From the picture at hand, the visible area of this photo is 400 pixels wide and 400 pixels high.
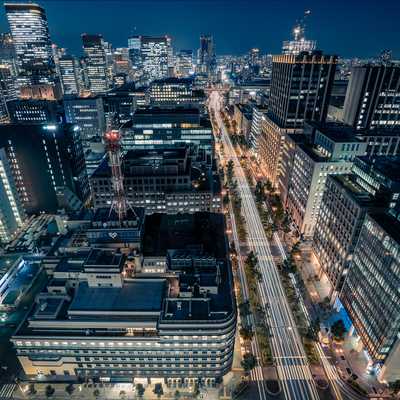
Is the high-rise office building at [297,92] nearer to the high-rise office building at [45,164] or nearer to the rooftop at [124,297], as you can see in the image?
the high-rise office building at [45,164]

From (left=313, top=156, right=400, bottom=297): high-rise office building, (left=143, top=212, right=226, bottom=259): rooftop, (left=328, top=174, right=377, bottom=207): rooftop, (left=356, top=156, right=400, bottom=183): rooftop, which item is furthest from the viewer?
(left=143, top=212, right=226, bottom=259): rooftop

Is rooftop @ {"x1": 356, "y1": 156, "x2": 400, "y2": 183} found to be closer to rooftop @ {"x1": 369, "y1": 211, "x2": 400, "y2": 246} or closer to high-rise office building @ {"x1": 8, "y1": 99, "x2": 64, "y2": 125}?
rooftop @ {"x1": 369, "y1": 211, "x2": 400, "y2": 246}

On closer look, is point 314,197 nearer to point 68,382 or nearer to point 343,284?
point 343,284

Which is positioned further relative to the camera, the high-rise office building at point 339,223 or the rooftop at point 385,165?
the high-rise office building at point 339,223

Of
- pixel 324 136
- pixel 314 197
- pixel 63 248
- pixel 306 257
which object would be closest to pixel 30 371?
pixel 63 248

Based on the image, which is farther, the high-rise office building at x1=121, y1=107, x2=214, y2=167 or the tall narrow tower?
the high-rise office building at x1=121, y1=107, x2=214, y2=167

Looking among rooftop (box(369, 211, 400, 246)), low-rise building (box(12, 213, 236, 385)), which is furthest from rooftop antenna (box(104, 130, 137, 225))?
rooftop (box(369, 211, 400, 246))

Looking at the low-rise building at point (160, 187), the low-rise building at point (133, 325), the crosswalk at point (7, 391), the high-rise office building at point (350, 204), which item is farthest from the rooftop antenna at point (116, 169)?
the high-rise office building at point (350, 204)
